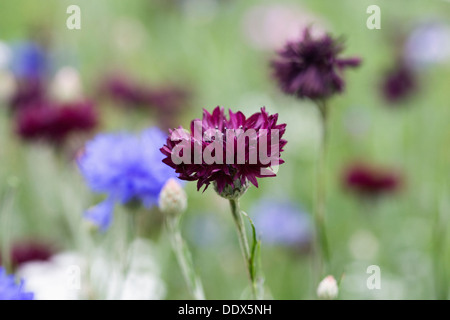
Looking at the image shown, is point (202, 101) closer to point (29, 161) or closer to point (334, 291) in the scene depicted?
point (29, 161)

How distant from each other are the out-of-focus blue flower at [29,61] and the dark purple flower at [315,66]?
2.72 ft

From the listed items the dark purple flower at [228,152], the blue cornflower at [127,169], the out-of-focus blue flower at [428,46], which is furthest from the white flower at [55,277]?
the out-of-focus blue flower at [428,46]

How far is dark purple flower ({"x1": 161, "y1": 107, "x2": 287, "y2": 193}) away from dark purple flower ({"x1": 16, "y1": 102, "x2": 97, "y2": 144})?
48cm

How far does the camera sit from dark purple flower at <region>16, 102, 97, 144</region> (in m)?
0.92

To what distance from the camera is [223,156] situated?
492 mm

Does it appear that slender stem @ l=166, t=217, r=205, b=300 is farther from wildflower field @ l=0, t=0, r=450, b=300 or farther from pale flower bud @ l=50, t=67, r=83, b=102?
pale flower bud @ l=50, t=67, r=83, b=102

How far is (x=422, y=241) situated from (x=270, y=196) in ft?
1.22

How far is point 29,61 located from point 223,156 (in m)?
1.11

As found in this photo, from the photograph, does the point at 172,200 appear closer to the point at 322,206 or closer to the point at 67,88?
the point at 322,206

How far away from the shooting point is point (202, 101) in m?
1.73

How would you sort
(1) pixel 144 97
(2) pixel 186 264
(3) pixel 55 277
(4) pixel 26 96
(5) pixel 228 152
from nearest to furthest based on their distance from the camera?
(5) pixel 228 152
(2) pixel 186 264
(3) pixel 55 277
(4) pixel 26 96
(1) pixel 144 97

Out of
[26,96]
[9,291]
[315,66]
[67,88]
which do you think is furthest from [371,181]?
[9,291]

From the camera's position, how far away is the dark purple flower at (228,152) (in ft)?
1.61
